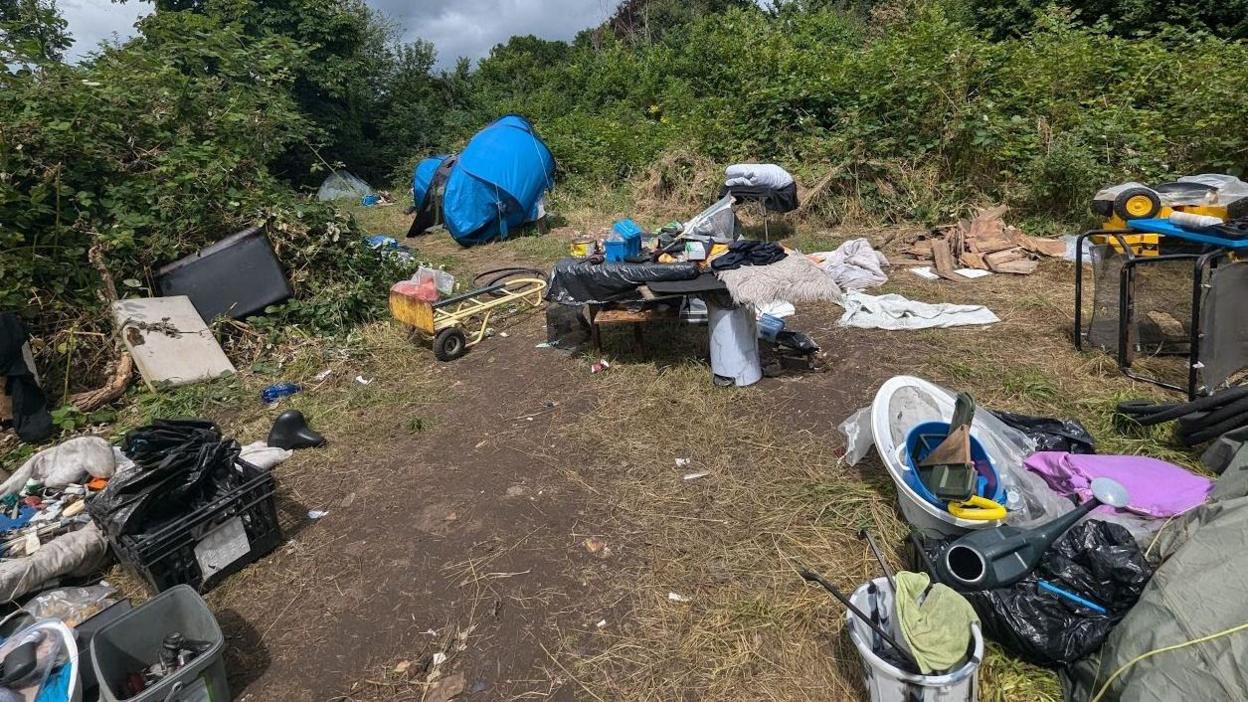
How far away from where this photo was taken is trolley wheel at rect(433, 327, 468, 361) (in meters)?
5.56

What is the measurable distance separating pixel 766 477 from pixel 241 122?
7.01 metres

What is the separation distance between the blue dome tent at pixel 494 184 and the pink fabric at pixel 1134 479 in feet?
28.4

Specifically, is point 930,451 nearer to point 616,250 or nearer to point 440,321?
point 616,250

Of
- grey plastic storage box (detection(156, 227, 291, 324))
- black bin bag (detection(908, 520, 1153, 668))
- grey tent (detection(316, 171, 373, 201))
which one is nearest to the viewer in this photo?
black bin bag (detection(908, 520, 1153, 668))

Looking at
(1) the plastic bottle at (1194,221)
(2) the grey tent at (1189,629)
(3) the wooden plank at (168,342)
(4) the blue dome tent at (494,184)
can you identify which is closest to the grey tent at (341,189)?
(4) the blue dome tent at (494,184)

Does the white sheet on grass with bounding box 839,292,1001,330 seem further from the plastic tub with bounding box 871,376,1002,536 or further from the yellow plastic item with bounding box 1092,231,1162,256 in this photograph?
the plastic tub with bounding box 871,376,1002,536

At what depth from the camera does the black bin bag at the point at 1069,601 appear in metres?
2.02

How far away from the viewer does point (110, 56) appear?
6609 mm

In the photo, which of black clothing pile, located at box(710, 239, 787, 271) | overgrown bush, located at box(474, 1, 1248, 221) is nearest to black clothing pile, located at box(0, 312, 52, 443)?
black clothing pile, located at box(710, 239, 787, 271)

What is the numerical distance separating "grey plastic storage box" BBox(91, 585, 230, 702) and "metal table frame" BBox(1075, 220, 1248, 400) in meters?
4.89

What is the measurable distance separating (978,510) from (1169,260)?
260 centimetres

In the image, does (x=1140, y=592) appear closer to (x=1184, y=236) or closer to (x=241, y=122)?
(x=1184, y=236)

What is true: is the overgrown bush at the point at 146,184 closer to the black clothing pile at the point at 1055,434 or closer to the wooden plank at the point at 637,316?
the wooden plank at the point at 637,316

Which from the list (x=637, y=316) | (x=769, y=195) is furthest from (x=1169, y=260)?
(x=769, y=195)
